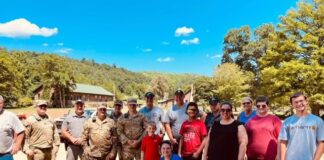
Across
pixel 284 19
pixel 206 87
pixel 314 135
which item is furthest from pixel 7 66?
pixel 314 135

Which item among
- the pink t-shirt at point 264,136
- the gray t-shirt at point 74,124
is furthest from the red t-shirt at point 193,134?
the gray t-shirt at point 74,124

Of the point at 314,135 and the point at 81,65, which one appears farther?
the point at 81,65

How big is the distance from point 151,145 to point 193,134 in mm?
777

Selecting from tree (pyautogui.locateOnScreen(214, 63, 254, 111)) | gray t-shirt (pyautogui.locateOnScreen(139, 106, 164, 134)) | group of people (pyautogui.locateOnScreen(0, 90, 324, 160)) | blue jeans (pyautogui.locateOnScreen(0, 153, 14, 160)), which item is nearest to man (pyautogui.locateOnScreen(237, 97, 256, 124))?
group of people (pyautogui.locateOnScreen(0, 90, 324, 160))

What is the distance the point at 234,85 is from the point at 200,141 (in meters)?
40.3

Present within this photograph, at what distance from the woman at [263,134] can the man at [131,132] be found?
217cm

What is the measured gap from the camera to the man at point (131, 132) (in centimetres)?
730

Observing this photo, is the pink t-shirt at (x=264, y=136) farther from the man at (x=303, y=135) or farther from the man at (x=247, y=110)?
the man at (x=247, y=110)

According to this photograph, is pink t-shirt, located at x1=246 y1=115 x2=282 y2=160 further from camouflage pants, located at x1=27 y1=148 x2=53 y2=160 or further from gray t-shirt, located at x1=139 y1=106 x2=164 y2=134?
camouflage pants, located at x1=27 y1=148 x2=53 y2=160

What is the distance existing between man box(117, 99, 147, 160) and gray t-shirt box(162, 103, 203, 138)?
1.84ft

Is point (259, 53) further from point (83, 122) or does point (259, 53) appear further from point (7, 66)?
point (83, 122)

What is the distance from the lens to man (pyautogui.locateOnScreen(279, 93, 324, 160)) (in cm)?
487

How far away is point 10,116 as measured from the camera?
6.40 meters

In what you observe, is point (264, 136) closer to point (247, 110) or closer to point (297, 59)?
point (247, 110)
